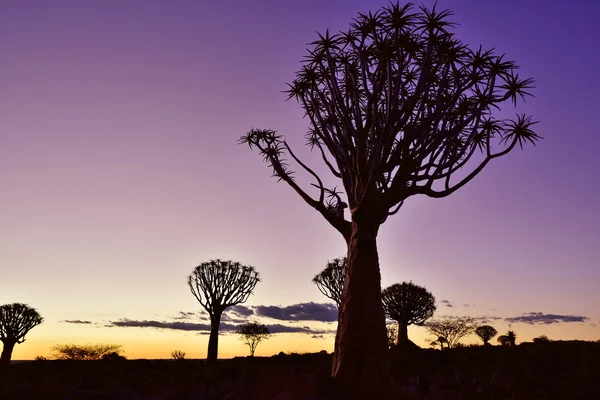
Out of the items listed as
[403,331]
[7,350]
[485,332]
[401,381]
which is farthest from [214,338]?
[485,332]

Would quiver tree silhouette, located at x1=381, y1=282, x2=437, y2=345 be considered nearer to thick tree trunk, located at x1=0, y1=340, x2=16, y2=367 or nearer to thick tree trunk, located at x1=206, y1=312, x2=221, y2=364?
thick tree trunk, located at x1=206, y1=312, x2=221, y2=364

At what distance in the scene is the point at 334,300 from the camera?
109ft

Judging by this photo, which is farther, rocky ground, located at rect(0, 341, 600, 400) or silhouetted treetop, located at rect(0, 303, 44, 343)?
silhouetted treetop, located at rect(0, 303, 44, 343)

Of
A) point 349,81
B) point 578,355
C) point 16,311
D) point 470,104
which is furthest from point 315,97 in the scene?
A: point 16,311

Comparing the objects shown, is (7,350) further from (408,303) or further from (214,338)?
(408,303)

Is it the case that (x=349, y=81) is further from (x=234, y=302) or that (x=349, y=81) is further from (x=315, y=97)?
(x=234, y=302)

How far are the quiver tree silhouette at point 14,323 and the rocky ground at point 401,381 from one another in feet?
101

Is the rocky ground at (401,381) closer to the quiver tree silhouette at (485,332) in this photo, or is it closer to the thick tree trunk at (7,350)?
the thick tree trunk at (7,350)

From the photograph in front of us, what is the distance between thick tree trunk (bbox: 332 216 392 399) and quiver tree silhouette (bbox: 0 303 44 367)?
39.7 m

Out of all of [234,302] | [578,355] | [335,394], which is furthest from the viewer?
[234,302]

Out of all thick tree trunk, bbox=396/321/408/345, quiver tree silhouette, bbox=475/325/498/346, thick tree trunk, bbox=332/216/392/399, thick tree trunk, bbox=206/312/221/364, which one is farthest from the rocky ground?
quiver tree silhouette, bbox=475/325/498/346

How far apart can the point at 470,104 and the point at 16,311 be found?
137 feet

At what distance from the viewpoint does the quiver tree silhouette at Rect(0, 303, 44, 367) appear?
41500 millimetres

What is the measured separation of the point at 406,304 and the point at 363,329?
26.7 meters
